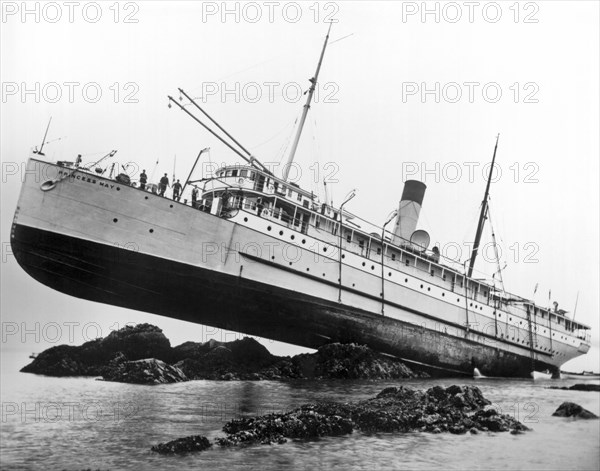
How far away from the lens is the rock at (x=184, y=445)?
20.8 feet

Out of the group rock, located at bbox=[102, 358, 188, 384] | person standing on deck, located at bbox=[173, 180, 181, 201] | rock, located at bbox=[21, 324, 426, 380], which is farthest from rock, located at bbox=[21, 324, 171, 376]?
person standing on deck, located at bbox=[173, 180, 181, 201]

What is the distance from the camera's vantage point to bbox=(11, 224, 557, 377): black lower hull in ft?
36.9

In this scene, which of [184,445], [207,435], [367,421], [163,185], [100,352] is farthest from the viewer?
[163,185]

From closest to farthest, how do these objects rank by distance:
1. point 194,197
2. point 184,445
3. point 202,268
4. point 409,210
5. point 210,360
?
point 184,445 < point 210,360 < point 202,268 < point 194,197 < point 409,210

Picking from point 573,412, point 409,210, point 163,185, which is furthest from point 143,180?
point 573,412

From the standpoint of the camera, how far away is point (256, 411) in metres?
7.63

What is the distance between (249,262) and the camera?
12.7 meters

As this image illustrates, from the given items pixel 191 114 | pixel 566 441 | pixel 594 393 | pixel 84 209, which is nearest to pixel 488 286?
pixel 594 393

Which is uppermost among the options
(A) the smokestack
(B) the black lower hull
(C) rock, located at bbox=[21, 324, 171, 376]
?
(A) the smokestack

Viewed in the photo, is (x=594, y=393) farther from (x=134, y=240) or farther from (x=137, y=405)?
(x=134, y=240)

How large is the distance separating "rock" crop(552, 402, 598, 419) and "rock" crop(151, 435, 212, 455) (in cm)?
570

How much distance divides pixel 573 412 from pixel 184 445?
6.22 meters

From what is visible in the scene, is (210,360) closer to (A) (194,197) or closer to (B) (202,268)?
(B) (202,268)

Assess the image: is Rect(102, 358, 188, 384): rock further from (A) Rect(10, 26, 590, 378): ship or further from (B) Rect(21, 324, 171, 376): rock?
(A) Rect(10, 26, 590, 378): ship
